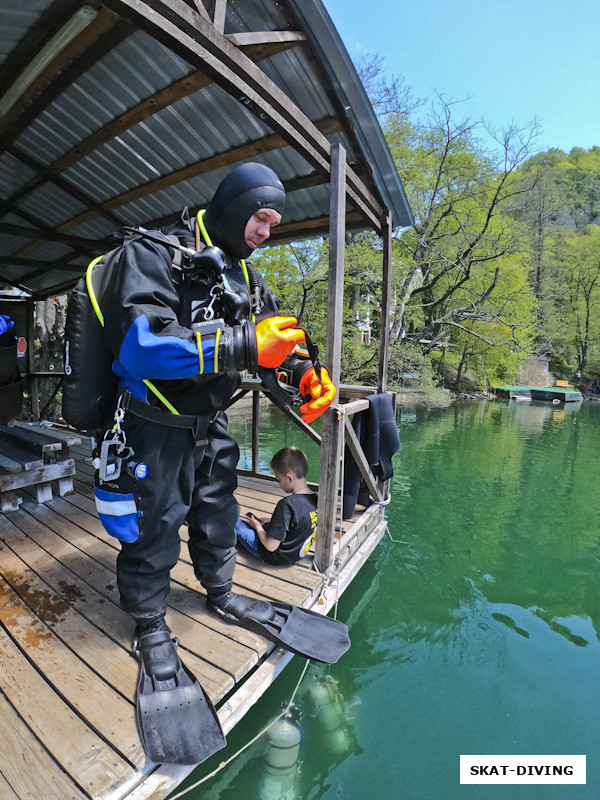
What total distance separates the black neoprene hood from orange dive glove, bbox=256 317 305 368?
473 mm

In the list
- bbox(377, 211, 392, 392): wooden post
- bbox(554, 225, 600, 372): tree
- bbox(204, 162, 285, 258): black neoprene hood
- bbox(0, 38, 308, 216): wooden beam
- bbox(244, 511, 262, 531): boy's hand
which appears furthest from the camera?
bbox(554, 225, 600, 372): tree

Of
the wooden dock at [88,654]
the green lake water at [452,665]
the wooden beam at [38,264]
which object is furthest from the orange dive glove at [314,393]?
the wooden beam at [38,264]

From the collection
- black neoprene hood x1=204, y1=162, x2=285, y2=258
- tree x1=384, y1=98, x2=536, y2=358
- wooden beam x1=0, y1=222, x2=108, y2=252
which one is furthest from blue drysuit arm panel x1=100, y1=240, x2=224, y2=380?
tree x1=384, y1=98, x2=536, y2=358

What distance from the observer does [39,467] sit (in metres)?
3.56

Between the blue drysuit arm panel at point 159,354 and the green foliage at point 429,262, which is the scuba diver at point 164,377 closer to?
the blue drysuit arm panel at point 159,354

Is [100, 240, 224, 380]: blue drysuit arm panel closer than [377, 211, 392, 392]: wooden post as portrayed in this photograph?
Yes

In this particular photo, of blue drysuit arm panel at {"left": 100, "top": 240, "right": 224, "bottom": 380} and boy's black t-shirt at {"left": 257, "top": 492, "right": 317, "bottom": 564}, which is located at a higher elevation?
blue drysuit arm panel at {"left": 100, "top": 240, "right": 224, "bottom": 380}

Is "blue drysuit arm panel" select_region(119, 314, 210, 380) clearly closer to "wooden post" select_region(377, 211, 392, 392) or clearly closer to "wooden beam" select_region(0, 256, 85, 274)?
"wooden post" select_region(377, 211, 392, 392)

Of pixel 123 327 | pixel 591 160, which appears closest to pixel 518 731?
pixel 123 327

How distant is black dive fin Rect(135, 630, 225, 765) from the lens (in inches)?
60.2

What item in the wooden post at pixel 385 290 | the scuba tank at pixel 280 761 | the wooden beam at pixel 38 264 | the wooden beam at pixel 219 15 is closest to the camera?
the wooden beam at pixel 219 15

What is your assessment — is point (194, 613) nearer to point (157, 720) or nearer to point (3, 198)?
point (157, 720)

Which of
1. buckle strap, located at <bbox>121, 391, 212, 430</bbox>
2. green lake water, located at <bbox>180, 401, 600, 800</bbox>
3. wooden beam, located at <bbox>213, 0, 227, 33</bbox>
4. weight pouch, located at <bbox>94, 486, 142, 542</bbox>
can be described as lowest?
green lake water, located at <bbox>180, 401, 600, 800</bbox>

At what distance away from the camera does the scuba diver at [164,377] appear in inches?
58.9
